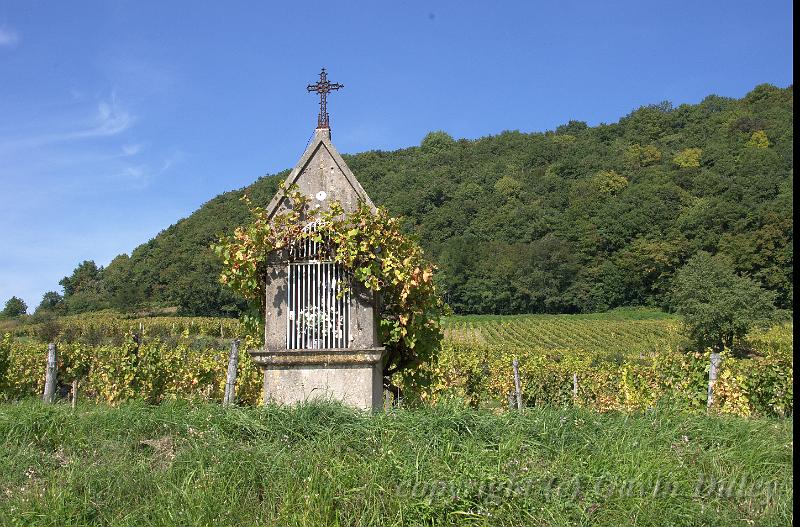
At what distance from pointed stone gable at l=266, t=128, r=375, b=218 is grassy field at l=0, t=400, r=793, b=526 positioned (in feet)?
7.13

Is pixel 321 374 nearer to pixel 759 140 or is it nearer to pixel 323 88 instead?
pixel 323 88

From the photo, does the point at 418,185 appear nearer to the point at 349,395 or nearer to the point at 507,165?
the point at 507,165

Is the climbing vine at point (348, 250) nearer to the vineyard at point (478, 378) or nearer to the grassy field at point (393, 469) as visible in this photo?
the vineyard at point (478, 378)

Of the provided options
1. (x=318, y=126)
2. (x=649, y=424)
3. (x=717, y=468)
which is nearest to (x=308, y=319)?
(x=318, y=126)

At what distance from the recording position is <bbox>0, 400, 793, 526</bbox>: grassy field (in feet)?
13.3

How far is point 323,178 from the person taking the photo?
21.5ft

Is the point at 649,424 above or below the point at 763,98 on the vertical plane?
below

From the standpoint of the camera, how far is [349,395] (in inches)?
241

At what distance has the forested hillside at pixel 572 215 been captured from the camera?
3342 inches

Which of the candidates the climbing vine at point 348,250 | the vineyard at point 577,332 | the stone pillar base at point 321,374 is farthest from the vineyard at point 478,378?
the vineyard at point 577,332

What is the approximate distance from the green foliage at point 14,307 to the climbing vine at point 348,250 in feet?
352

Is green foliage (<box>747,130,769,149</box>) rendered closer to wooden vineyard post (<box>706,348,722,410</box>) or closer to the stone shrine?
wooden vineyard post (<box>706,348,722,410</box>)

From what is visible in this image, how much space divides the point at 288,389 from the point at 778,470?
4176 mm

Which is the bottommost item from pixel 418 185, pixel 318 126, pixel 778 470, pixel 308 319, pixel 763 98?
pixel 778 470
